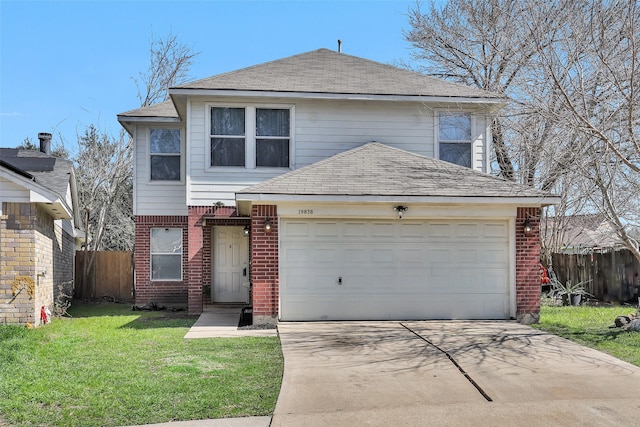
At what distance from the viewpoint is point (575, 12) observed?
10711mm

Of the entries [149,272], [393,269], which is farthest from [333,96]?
[149,272]

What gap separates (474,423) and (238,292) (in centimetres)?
1072

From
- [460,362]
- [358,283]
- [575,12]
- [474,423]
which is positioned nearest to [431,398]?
[474,423]

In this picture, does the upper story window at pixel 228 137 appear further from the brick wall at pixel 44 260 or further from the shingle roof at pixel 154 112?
the brick wall at pixel 44 260

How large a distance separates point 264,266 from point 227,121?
13.8 ft

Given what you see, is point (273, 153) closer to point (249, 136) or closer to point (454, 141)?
point (249, 136)

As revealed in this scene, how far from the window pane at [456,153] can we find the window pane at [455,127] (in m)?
0.15

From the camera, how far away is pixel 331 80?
15.0 meters

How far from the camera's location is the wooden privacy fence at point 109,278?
20.2 m

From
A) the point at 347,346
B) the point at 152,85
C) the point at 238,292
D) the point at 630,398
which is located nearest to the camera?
the point at 630,398

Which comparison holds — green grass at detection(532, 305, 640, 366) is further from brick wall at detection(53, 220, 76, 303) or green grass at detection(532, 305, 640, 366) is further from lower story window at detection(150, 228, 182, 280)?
brick wall at detection(53, 220, 76, 303)

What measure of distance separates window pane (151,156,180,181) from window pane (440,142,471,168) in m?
7.24

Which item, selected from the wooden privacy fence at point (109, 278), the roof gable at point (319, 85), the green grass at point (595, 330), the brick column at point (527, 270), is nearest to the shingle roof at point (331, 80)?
the roof gable at point (319, 85)

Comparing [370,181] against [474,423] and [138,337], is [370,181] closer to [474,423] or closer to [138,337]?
[138,337]
